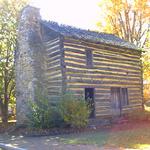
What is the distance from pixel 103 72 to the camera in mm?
24141

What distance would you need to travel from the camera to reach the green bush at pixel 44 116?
63.6 feet

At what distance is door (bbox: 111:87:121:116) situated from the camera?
2522cm

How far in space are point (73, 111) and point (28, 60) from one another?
5.57 meters

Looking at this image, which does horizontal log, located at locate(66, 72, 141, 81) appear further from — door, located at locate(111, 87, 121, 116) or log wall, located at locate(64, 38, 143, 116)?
door, located at locate(111, 87, 121, 116)

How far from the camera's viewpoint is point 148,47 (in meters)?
39.2

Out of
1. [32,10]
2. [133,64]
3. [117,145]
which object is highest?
[32,10]

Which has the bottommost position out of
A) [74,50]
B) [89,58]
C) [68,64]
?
[68,64]

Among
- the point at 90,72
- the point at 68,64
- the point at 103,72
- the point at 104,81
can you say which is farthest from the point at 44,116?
the point at 103,72

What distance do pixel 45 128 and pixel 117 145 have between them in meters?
7.18

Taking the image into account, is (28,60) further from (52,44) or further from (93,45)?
(93,45)

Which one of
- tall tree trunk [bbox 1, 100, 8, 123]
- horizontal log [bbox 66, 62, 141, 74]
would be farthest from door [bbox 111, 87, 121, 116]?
tall tree trunk [bbox 1, 100, 8, 123]

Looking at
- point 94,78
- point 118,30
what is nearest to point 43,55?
point 94,78

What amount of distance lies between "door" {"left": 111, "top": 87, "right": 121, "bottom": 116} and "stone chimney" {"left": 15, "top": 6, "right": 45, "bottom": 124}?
5822mm

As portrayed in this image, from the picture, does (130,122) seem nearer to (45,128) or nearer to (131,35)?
(45,128)
